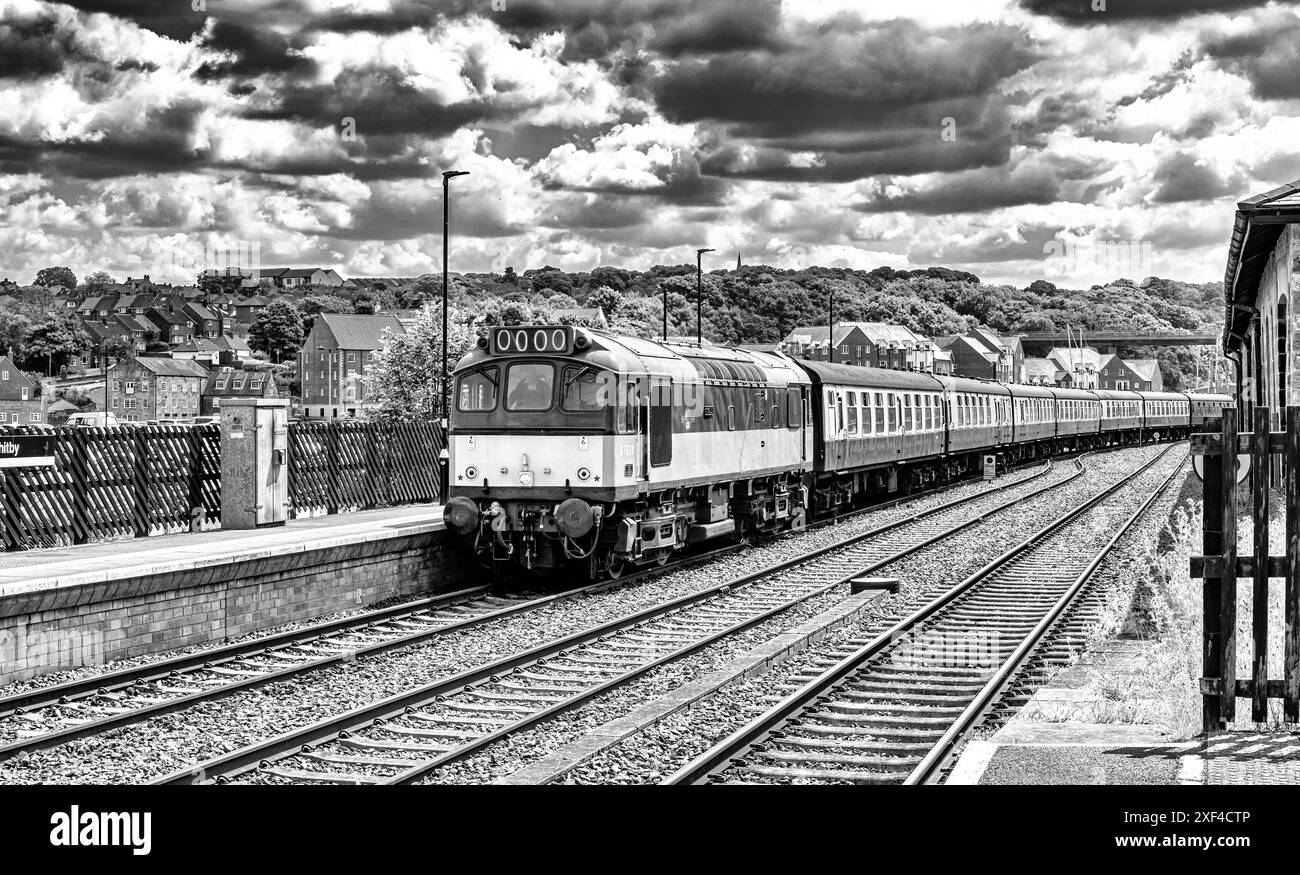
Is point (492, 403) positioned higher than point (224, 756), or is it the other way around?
point (492, 403)

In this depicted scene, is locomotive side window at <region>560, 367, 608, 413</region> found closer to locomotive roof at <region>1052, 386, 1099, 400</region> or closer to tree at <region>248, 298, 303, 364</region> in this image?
locomotive roof at <region>1052, 386, 1099, 400</region>

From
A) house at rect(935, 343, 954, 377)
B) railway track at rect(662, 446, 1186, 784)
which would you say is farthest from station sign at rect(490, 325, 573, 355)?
house at rect(935, 343, 954, 377)

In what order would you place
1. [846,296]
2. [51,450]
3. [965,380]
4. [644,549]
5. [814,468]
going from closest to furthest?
[51,450]
[644,549]
[814,468]
[965,380]
[846,296]

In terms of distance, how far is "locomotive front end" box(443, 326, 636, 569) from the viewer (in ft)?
53.6

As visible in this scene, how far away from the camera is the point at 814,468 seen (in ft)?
85.7

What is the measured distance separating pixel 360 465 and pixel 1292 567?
18.2m

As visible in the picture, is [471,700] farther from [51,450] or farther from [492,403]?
[51,450]

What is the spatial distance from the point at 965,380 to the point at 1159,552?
21.0 meters

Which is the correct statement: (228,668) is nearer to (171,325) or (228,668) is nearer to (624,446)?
(624,446)

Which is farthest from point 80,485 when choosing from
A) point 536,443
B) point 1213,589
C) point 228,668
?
point 1213,589

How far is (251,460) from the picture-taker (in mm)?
18828

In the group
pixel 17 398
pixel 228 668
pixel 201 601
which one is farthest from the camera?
pixel 17 398

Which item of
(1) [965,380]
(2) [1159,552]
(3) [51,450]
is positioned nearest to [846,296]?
(1) [965,380]

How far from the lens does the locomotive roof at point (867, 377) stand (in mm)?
27219
